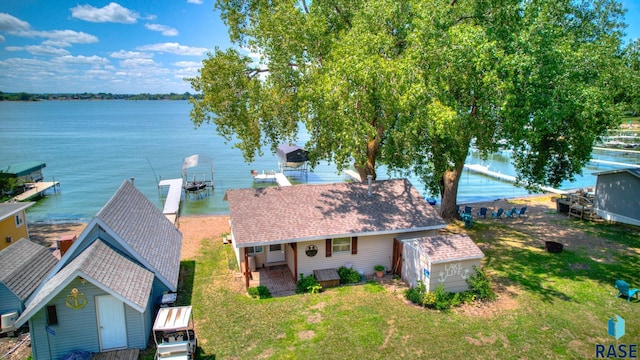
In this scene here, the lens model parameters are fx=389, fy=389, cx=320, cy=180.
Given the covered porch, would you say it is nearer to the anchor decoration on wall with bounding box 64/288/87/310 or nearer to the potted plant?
Result: the potted plant

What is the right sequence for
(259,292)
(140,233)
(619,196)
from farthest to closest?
(619,196), (259,292), (140,233)

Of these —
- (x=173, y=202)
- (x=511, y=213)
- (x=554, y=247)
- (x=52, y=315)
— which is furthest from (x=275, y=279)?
(x=173, y=202)

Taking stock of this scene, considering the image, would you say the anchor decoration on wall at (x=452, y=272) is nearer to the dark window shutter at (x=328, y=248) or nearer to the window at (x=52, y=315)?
the dark window shutter at (x=328, y=248)

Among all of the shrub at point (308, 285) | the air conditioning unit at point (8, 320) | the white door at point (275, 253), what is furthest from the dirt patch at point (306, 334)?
the air conditioning unit at point (8, 320)

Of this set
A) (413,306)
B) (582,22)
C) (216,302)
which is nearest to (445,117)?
(413,306)

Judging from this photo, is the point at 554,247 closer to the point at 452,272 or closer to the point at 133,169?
the point at 452,272

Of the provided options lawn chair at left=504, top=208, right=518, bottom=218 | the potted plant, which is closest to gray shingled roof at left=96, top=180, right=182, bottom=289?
the potted plant
